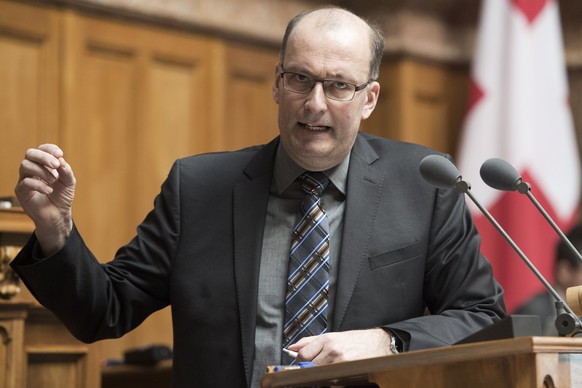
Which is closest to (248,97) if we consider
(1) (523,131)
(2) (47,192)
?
(1) (523,131)

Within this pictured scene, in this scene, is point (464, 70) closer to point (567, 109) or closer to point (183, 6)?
point (567, 109)

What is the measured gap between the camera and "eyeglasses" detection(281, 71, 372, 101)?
257cm

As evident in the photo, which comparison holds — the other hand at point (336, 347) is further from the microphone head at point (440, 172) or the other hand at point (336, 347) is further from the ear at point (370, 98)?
the ear at point (370, 98)

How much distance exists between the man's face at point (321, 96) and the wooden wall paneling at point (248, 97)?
3265 mm

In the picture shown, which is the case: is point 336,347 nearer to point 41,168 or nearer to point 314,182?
point 314,182

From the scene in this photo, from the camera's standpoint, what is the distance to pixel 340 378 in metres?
2.00

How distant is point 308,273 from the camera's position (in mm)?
2582

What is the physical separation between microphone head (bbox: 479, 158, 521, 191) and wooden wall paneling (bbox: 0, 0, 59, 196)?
3.07m

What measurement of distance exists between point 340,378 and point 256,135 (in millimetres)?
4088

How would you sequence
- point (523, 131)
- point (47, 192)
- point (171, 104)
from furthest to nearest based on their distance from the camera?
point (523, 131)
point (171, 104)
point (47, 192)

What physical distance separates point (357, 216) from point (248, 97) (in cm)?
346

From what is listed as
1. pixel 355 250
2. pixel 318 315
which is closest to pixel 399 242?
pixel 355 250

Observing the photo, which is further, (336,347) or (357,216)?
(357,216)

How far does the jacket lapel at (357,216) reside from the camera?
2.55 meters
